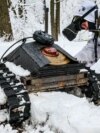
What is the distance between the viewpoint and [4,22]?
12.6 meters

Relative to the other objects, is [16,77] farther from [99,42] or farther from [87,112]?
[99,42]

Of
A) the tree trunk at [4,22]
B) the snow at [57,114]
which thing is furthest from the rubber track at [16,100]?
the tree trunk at [4,22]

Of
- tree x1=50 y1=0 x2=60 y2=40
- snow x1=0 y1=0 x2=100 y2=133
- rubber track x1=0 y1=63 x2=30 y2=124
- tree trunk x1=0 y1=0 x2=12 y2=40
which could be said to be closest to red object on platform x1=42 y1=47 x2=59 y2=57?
snow x1=0 y1=0 x2=100 y2=133

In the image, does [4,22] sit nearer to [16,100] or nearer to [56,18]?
[56,18]

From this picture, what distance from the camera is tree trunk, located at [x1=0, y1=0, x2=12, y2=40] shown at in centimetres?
1239

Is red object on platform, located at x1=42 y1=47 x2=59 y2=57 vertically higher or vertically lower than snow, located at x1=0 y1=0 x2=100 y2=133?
higher

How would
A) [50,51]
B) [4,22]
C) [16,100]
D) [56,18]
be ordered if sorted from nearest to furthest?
1. [16,100]
2. [50,51]
3. [4,22]
4. [56,18]

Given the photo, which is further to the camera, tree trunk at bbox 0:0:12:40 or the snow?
tree trunk at bbox 0:0:12:40

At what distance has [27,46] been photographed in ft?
15.8

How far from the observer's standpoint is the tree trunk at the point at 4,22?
12.4 m

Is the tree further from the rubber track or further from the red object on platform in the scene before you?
the rubber track

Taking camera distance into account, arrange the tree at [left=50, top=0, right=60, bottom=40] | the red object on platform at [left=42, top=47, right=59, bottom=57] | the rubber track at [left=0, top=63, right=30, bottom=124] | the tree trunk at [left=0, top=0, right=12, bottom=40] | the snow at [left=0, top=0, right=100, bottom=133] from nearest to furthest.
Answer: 1. the snow at [left=0, top=0, right=100, bottom=133]
2. the rubber track at [left=0, top=63, right=30, bottom=124]
3. the red object on platform at [left=42, top=47, right=59, bottom=57]
4. the tree trunk at [left=0, top=0, right=12, bottom=40]
5. the tree at [left=50, top=0, right=60, bottom=40]

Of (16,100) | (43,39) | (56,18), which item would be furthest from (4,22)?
(16,100)

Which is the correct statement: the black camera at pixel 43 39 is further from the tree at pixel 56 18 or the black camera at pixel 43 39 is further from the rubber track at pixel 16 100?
the tree at pixel 56 18
